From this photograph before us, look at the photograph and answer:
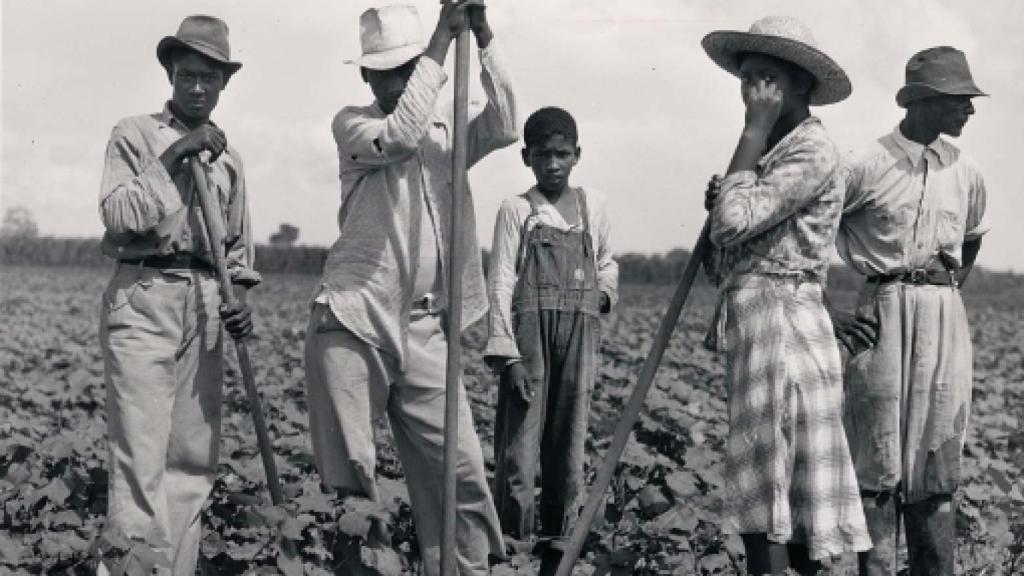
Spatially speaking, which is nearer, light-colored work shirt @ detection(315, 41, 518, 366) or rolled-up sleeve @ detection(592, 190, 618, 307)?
light-colored work shirt @ detection(315, 41, 518, 366)

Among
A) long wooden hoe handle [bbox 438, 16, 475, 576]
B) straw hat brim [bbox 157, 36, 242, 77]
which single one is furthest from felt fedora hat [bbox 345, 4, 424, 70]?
straw hat brim [bbox 157, 36, 242, 77]

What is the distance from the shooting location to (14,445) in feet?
18.7

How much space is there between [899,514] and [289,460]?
2666mm

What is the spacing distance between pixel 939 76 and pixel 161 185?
2.27 metres

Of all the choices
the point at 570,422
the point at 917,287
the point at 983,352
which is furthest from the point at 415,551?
the point at 983,352

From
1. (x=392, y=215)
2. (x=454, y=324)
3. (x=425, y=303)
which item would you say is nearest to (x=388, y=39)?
(x=392, y=215)

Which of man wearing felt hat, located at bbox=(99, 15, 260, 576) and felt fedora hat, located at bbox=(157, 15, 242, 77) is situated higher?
felt fedora hat, located at bbox=(157, 15, 242, 77)

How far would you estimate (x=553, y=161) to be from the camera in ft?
16.8

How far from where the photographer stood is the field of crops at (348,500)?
4043 millimetres

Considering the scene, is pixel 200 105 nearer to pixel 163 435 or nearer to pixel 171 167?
pixel 171 167

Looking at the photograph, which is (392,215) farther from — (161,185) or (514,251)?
(514,251)

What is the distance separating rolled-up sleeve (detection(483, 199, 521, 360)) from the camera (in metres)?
4.92

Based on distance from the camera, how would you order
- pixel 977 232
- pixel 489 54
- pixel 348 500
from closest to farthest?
A: pixel 348 500
pixel 489 54
pixel 977 232

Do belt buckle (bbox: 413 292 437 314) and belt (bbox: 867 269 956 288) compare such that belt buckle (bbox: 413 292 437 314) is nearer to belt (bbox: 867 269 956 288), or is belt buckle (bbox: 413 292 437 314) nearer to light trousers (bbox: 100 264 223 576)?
light trousers (bbox: 100 264 223 576)
